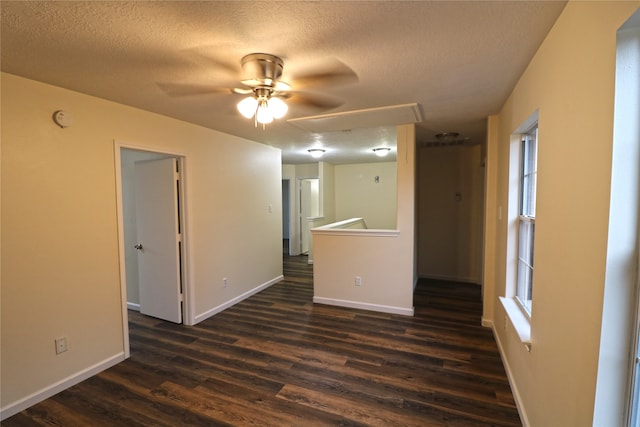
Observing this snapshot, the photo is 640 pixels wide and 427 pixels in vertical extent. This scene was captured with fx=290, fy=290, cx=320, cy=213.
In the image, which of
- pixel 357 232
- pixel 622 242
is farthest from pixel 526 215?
pixel 357 232

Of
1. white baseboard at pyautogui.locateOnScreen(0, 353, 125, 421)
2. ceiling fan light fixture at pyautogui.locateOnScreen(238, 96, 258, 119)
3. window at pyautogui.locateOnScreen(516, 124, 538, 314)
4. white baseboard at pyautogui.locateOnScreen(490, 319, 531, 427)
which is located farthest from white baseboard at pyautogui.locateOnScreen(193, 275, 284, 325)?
window at pyautogui.locateOnScreen(516, 124, 538, 314)

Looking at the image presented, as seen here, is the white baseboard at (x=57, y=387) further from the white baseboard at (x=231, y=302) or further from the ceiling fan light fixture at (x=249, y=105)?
the ceiling fan light fixture at (x=249, y=105)

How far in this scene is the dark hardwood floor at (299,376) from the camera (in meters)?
1.96

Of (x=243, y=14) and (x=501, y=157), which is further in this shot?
(x=501, y=157)

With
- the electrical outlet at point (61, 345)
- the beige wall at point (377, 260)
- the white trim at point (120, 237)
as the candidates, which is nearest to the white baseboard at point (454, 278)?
the beige wall at point (377, 260)

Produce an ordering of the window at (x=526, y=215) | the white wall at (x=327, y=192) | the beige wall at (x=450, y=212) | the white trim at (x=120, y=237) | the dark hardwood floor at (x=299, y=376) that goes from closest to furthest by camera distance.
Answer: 1. the dark hardwood floor at (x=299, y=376)
2. the window at (x=526, y=215)
3. the white trim at (x=120, y=237)
4. the beige wall at (x=450, y=212)
5. the white wall at (x=327, y=192)

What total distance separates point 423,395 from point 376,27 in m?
2.43

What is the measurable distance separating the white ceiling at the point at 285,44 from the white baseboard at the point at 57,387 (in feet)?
7.42

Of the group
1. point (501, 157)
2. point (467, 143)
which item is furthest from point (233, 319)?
Result: point (467, 143)

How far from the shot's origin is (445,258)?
518cm

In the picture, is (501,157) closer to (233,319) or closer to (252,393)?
(252,393)

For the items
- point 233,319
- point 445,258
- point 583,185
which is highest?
point 583,185

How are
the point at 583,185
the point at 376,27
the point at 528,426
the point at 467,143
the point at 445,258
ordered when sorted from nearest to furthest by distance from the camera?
1. the point at 583,185
2. the point at 376,27
3. the point at 528,426
4. the point at 467,143
5. the point at 445,258

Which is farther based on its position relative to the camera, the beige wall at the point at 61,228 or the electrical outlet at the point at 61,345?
the electrical outlet at the point at 61,345
